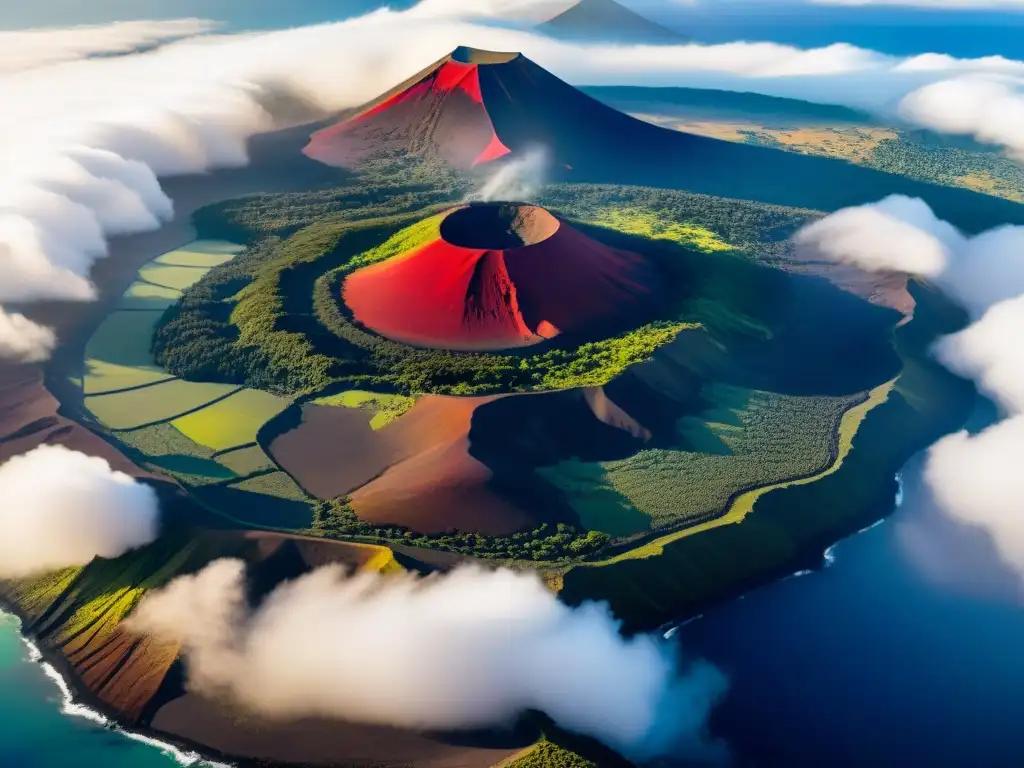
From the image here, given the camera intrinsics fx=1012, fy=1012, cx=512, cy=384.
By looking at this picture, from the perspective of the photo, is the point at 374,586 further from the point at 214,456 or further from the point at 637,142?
the point at 637,142

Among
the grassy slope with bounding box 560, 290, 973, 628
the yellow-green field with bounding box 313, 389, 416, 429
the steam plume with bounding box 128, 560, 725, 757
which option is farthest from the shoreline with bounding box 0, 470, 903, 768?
the yellow-green field with bounding box 313, 389, 416, 429

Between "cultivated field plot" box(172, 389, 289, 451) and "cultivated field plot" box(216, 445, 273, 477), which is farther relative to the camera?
"cultivated field plot" box(172, 389, 289, 451)

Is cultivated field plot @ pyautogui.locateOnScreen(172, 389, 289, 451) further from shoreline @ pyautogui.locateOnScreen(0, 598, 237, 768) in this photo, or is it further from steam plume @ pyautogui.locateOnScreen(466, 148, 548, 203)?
steam plume @ pyautogui.locateOnScreen(466, 148, 548, 203)

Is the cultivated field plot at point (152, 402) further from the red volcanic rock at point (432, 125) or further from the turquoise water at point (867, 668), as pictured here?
the red volcanic rock at point (432, 125)

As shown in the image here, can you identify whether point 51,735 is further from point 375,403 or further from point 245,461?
point 375,403

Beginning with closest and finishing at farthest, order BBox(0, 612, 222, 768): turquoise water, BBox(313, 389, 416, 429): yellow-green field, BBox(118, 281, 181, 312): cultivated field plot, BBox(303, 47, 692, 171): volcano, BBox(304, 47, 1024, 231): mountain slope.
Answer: BBox(0, 612, 222, 768): turquoise water, BBox(313, 389, 416, 429): yellow-green field, BBox(118, 281, 181, 312): cultivated field plot, BBox(304, 47, 1024, 231): mountain slope, BBox(303, 47, 692, 171): volcano

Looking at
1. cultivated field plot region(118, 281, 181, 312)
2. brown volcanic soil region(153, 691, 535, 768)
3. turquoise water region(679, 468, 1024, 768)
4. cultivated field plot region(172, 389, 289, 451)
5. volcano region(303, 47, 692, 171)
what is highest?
volcano region(303, 47, 692, 171)

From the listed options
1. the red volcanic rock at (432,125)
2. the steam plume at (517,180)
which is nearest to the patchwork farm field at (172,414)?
the steam plume at (517,180)
